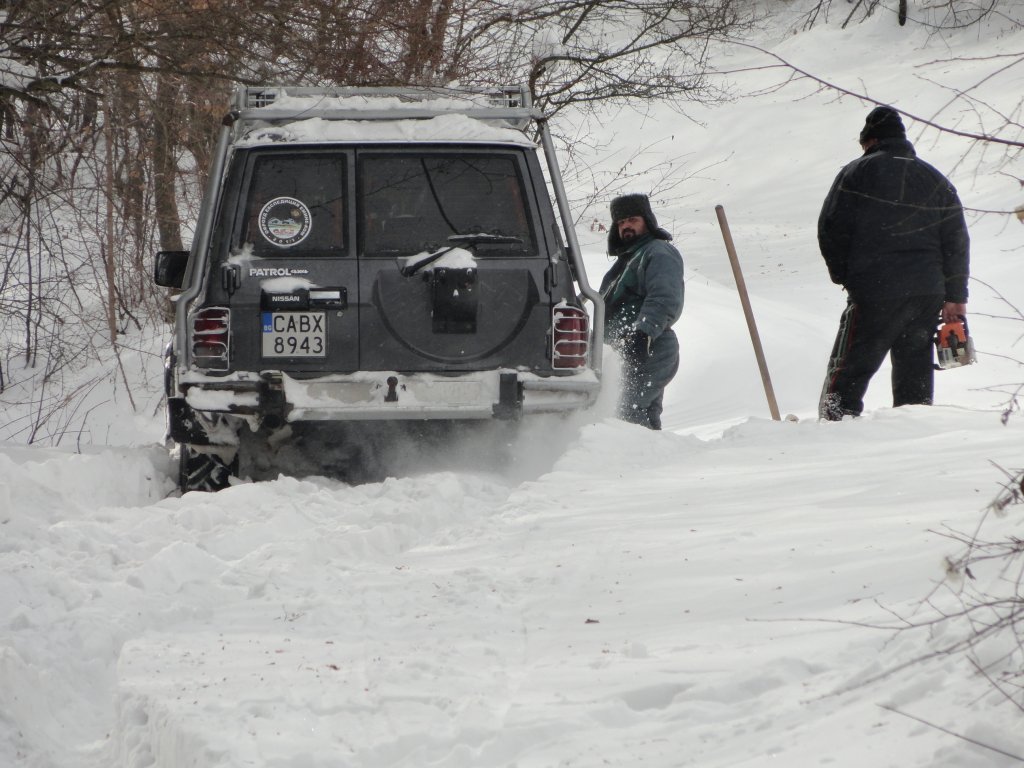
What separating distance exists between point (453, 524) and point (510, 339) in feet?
3.82

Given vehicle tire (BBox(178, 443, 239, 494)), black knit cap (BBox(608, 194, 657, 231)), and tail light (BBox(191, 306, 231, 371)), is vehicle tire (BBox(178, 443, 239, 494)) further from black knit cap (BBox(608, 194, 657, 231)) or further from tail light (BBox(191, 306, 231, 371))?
black knit cap (BBox(608, 194, 657, 231))

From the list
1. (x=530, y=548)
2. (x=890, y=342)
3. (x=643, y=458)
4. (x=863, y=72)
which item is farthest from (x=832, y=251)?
(x=863, y=72)

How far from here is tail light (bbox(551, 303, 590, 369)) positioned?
18.9 feet

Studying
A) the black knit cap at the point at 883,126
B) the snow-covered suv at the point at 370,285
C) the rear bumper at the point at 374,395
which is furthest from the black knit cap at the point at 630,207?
the rear bumper at the point at 374,395

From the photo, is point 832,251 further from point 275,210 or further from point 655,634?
point 655,634

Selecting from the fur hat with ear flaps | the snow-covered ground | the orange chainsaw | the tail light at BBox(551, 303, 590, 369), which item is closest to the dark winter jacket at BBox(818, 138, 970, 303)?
the orange chainsaw

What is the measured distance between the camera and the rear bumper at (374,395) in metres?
5.53

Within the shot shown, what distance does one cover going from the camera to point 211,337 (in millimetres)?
5543

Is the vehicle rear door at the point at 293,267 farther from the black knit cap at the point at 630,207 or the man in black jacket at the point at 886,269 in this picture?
the man in black jacket at the point at 886,269

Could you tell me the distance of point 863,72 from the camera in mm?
34750

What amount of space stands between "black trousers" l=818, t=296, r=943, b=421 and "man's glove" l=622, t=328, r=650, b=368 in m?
1.13

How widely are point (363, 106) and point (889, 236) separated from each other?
3113 mm

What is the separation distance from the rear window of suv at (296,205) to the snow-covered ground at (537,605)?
1168mm

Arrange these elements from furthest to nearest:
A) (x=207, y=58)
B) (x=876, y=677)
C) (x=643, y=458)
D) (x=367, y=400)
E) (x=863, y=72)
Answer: (x=863, y=72) → (x=207, y=58) → (x=643, y=458) → (x=367, y=400) → (x=876, y=677)
